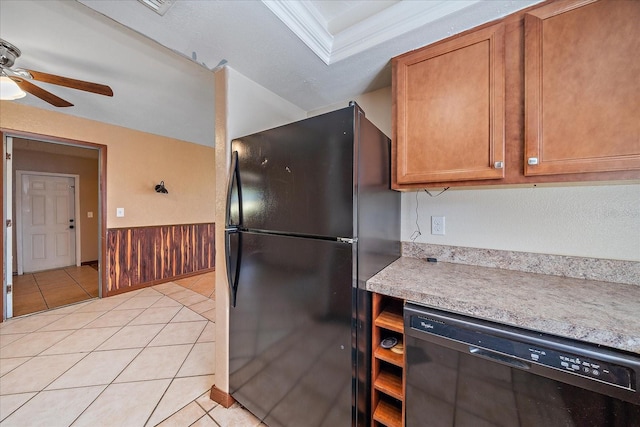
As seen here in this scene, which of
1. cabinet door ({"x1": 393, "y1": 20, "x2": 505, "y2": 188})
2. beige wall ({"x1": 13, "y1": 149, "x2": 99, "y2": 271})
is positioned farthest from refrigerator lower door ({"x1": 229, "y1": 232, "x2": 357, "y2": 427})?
beige wall ({"x1": 13, "y1": 149, "x2": 99, "y2": 271})

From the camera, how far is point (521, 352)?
0.75 metres

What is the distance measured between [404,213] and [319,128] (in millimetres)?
947

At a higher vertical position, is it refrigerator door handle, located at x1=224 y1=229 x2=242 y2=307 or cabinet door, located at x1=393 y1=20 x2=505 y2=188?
cabinet door, located at x1=393 y1=20 x2=505 y2=188

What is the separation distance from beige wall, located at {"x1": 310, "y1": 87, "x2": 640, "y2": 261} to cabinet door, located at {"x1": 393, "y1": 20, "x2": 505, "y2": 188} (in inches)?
13.9

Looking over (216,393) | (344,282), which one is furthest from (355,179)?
Answer: (216,393)

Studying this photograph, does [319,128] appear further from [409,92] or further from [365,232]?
[409,92]

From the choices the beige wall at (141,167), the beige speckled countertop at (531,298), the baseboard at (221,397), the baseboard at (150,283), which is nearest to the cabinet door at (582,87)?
the beige speckled countertop at (531,298)

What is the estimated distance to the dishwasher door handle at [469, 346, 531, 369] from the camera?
2.45 ft

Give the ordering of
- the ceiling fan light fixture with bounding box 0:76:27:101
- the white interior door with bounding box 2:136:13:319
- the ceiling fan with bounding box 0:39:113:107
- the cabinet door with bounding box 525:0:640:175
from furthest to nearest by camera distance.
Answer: the white interior door with bounding box 2:136:13:319
the ceiling fan light fixture with bounding box 0:76:27:101
the ceiling fan with bounding box 0:39:113:107
the cabinet door with bounding box 525:0:640:175

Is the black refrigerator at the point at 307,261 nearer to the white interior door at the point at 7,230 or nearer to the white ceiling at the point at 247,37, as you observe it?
the white ceiling at the point at 247,37

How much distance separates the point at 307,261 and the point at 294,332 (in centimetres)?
37

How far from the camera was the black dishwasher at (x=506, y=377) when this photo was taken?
0.65 meters

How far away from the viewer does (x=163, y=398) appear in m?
1.54

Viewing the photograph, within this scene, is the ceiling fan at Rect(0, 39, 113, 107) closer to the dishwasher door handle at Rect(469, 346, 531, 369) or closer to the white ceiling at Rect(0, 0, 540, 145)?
the white ceiling at Rect(0, 0, 540, 145)
